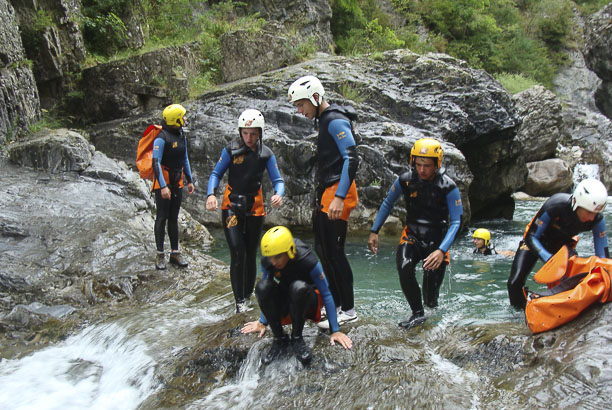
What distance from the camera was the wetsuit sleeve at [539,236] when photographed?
4648mm

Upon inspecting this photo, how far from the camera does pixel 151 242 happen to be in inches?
298

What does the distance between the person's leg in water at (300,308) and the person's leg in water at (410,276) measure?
1015mm

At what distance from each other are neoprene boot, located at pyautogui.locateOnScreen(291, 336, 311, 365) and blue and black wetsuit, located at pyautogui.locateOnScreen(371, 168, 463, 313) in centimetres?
119

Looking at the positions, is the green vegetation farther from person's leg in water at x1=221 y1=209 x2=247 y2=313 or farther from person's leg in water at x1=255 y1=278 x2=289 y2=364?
person's leg in water at x1=255 y1=278 x2=289 y2=364

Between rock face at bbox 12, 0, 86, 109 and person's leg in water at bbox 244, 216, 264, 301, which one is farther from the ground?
rock face at bbox 12, 0, 86, 109

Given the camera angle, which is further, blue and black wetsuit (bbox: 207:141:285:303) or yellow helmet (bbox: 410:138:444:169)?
blue and black wetsuit (bbox: 207:141:285:303)

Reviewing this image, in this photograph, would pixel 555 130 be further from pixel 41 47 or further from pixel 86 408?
pixel 86 408

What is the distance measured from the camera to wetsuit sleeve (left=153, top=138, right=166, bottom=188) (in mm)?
5949

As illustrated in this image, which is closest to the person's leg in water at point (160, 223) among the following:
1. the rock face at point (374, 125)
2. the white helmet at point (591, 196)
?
the rock face at point (374, 125)

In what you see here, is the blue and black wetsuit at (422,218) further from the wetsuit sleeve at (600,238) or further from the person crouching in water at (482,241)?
the person crouching in water at (482,241)

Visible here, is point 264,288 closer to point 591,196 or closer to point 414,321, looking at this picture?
point 414,321

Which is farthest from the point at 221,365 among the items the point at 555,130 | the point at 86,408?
the point at 555,130

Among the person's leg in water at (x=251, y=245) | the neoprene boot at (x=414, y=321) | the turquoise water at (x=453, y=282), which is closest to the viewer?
the neoprene boot at (x=414, y=321)

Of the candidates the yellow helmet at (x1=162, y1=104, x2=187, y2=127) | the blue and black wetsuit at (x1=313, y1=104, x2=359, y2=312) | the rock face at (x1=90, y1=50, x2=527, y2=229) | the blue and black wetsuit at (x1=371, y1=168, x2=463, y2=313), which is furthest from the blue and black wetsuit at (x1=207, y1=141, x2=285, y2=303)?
the rock face at (x1=90, y1=50, x2=527, y2=229)
